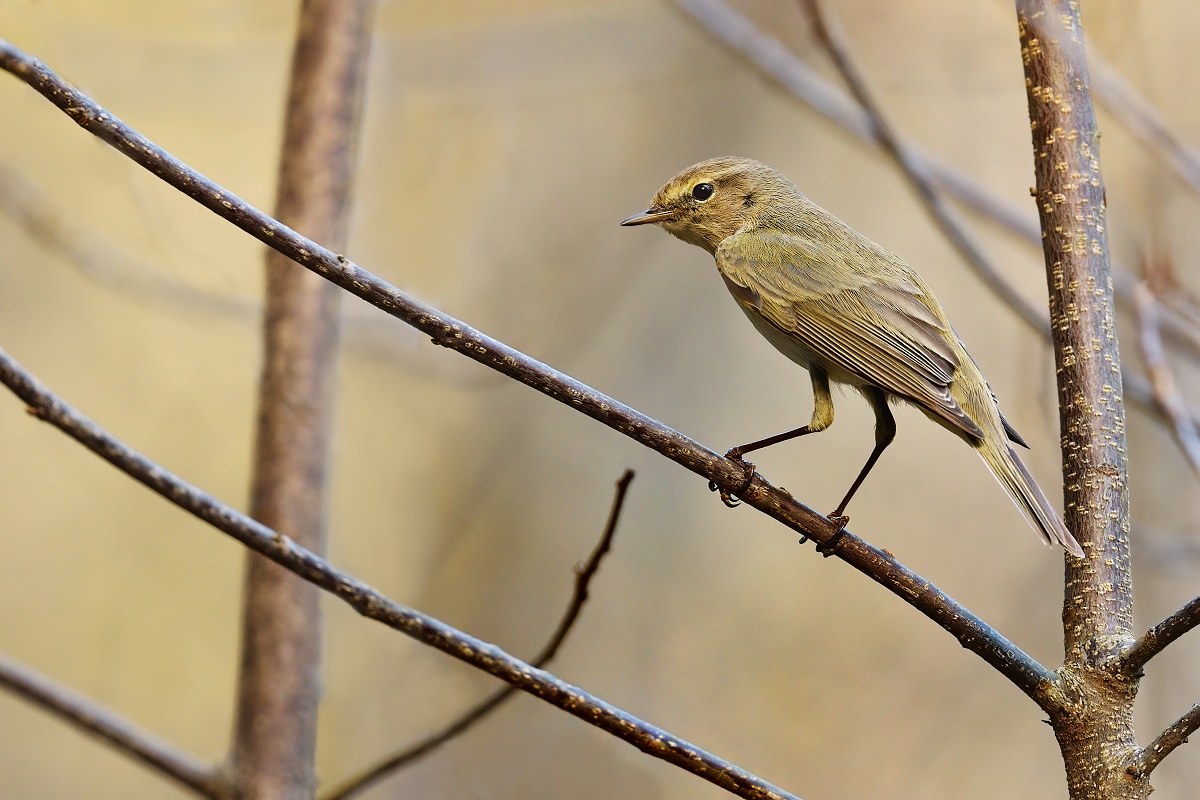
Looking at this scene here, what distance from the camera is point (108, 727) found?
85.4 inches

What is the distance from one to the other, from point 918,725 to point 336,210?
4552 mm

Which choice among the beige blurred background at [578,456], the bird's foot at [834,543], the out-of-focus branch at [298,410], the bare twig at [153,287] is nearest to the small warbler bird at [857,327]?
the bird's foot at [834,543]

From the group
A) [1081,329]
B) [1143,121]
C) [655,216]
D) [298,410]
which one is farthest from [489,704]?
[1143,121]

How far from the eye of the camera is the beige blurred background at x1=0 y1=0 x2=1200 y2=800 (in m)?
5.67

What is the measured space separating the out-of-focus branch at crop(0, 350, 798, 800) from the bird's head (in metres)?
1.86

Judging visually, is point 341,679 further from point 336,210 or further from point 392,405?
point 336,210

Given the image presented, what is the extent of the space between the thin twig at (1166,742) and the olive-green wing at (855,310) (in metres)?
0.98

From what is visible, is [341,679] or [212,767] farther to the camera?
[341,679]

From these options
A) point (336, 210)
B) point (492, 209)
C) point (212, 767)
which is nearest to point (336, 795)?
point (212, 767)

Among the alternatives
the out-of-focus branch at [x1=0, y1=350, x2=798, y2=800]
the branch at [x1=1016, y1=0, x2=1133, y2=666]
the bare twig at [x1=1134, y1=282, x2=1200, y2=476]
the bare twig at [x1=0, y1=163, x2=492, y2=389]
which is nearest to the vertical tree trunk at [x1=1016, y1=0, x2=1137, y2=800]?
the branch at [x1=1016, y1=0, x2=1133, y2=666]

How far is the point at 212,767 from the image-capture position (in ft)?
7.89

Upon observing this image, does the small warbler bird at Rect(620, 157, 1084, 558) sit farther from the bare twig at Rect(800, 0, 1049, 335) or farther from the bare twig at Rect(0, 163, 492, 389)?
the bare twig at Rect(0, 163, 492, 389)

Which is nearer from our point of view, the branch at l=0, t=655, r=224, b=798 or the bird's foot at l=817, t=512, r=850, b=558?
the bird's foot at l=817, t=512, r=850, b=558

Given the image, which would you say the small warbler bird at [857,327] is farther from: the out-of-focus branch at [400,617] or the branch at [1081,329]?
the out-of-focus branch at [400,617]
